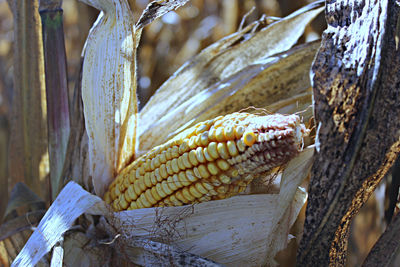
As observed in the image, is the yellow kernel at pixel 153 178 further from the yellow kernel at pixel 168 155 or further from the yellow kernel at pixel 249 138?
the yellow kernel at pixel 249 138

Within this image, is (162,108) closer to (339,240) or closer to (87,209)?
(87,209)

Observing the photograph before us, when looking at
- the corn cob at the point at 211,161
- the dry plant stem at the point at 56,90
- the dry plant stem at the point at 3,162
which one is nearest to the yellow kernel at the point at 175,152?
the corn cob at the point at 211,161

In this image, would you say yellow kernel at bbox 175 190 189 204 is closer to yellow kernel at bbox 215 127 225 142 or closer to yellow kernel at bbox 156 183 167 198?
yellow kernel at bbox 156 183 167 198

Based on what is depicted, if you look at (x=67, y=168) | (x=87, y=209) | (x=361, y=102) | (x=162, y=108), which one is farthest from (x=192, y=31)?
(x=361, y=102)

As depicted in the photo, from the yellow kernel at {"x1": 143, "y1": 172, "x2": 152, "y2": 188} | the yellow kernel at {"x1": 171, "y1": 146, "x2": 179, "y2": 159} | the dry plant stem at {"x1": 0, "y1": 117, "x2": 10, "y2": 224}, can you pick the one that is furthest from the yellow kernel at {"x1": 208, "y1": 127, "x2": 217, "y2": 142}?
the dry plant stem at {"x1": 0, "y1": 117, "x2": 10, "y2": 224}

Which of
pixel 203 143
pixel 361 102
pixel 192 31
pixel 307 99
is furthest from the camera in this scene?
pixel 192 31

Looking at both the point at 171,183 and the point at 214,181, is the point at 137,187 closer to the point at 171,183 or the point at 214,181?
the point at 171,183
